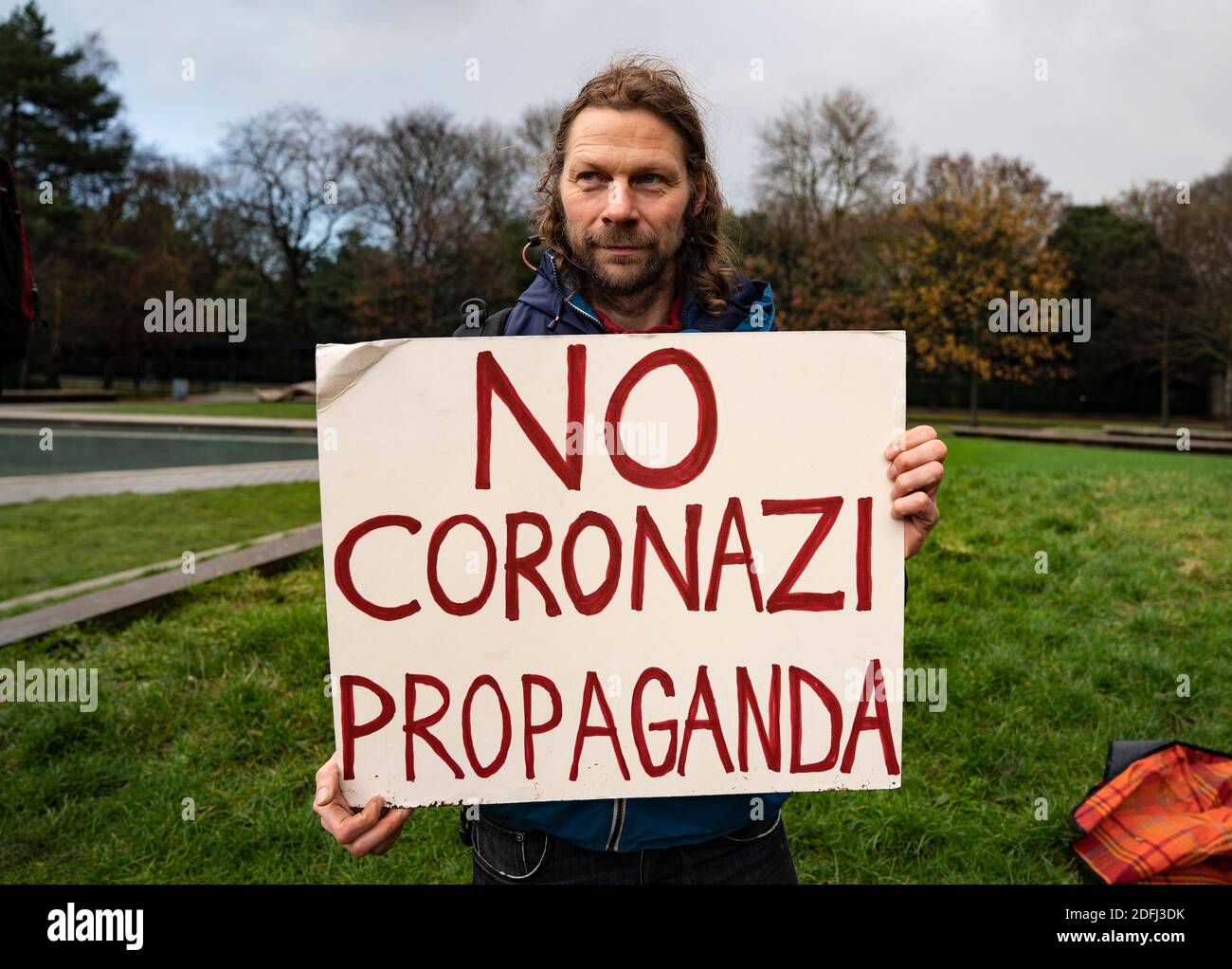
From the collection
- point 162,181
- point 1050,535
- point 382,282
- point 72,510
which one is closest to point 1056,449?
point 1050,535

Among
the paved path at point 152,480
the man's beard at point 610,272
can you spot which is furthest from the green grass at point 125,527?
the man's beard at point 610,272

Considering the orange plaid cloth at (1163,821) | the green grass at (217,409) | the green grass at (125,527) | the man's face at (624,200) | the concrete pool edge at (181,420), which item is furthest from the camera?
the green grass at (217,409)

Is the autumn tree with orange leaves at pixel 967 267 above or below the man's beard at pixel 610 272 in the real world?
above

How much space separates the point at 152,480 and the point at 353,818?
11.2 meters

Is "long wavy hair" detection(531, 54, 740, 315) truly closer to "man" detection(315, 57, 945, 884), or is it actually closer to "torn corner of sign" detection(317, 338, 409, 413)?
"man" detection(315, 57, 945, 884)

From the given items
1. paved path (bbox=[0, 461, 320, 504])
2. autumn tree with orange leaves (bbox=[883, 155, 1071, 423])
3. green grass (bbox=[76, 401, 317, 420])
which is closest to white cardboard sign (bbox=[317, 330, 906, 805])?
paved path (bbox=[0, 461, 320, 504])

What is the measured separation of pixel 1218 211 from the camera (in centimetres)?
2389

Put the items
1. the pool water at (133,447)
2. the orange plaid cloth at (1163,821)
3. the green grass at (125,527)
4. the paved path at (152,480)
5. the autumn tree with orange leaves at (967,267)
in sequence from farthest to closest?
the autumn tree with orange leaves at (967,267) < the pool water at (133,447) < the paved path at (152,480) < the green grass at (125,527) < the orange plaid cloth at (1163,821)

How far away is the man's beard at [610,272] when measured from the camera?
1761mm

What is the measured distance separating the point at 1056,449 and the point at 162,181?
37.1 meters

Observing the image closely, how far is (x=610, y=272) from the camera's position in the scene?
1778 millimetres

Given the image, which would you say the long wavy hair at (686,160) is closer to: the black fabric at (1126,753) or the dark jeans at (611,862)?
the dark jeans at (611,862)

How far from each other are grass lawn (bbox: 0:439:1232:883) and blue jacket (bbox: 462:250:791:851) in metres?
1.43

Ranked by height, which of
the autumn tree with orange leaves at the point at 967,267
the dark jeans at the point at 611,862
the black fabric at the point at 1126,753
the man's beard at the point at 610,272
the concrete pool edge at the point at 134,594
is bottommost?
the black fabric at the point at 1126,753
